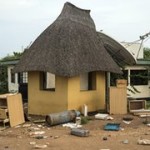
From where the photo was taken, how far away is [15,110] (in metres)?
16.6

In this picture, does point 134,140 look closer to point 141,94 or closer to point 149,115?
point 149,115

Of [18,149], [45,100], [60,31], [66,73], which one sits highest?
[60,31]

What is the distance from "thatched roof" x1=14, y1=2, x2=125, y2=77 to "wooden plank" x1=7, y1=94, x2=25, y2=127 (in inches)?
84.1

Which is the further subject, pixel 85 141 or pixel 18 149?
pixel 85 141

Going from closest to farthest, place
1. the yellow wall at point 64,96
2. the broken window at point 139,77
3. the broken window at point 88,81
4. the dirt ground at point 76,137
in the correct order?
the dirt ground at point 76,137, the yellow wall at point 64,96, the broken window at point 88,81, the broken window at point 139,77

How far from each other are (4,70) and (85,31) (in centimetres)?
1729

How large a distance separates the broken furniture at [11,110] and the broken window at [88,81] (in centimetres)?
388

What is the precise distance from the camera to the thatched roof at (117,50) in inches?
848

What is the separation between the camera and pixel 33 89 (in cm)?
1961

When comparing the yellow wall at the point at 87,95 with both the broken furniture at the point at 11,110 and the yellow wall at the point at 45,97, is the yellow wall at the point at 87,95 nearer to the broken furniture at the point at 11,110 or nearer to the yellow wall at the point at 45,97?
the yellow wall at the point at 45,97

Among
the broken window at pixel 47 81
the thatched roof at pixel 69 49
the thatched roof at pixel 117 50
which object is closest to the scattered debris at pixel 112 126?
the thatched roof at pixel 69 49

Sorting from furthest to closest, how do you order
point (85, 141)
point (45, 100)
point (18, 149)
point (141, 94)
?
point (141, 94), point (45, 100), point (85, 141), point (18, 149)

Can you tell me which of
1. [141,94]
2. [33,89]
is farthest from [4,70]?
[33,89]

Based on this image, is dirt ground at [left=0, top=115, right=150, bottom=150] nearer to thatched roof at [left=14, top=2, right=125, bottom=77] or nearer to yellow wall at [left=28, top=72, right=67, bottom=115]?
yellow wall at [left=28, top=72, right=67, bottom=115]
